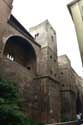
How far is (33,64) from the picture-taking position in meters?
20.6

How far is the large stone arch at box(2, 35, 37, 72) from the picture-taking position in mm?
18858

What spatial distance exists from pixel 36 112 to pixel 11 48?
663cm

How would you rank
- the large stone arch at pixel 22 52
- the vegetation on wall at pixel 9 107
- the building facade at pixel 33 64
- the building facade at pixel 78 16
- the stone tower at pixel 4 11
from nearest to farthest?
the building facade at pixel 78 16
the vegetation on wall at pixel 9 107
the stone tower at pixel 4 11
the building facade at pixel 33 64
the large stone arch at pixel 22 52

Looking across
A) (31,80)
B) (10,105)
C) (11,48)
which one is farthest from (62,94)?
(10,105)

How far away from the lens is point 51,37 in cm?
2341

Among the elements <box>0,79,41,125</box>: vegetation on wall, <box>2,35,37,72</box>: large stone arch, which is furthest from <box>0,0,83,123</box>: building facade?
<box>0,79,41,125</box>: vegetation on wall

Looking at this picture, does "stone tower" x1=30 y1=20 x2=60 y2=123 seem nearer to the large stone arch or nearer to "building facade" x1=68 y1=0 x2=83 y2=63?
the large stone arch

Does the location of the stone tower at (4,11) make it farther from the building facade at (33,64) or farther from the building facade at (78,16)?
the building facade at (78,16)

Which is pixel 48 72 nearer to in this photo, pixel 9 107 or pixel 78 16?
pixel 9 107

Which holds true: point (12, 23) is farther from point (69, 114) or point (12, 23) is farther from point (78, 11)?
point (69, 114)

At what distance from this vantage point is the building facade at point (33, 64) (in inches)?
618

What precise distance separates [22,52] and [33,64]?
1779mm

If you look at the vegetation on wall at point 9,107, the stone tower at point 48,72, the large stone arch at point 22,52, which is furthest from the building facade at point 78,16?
the stone tower at point 48,72

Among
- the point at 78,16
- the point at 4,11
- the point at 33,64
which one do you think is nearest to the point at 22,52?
the point at 33,64
